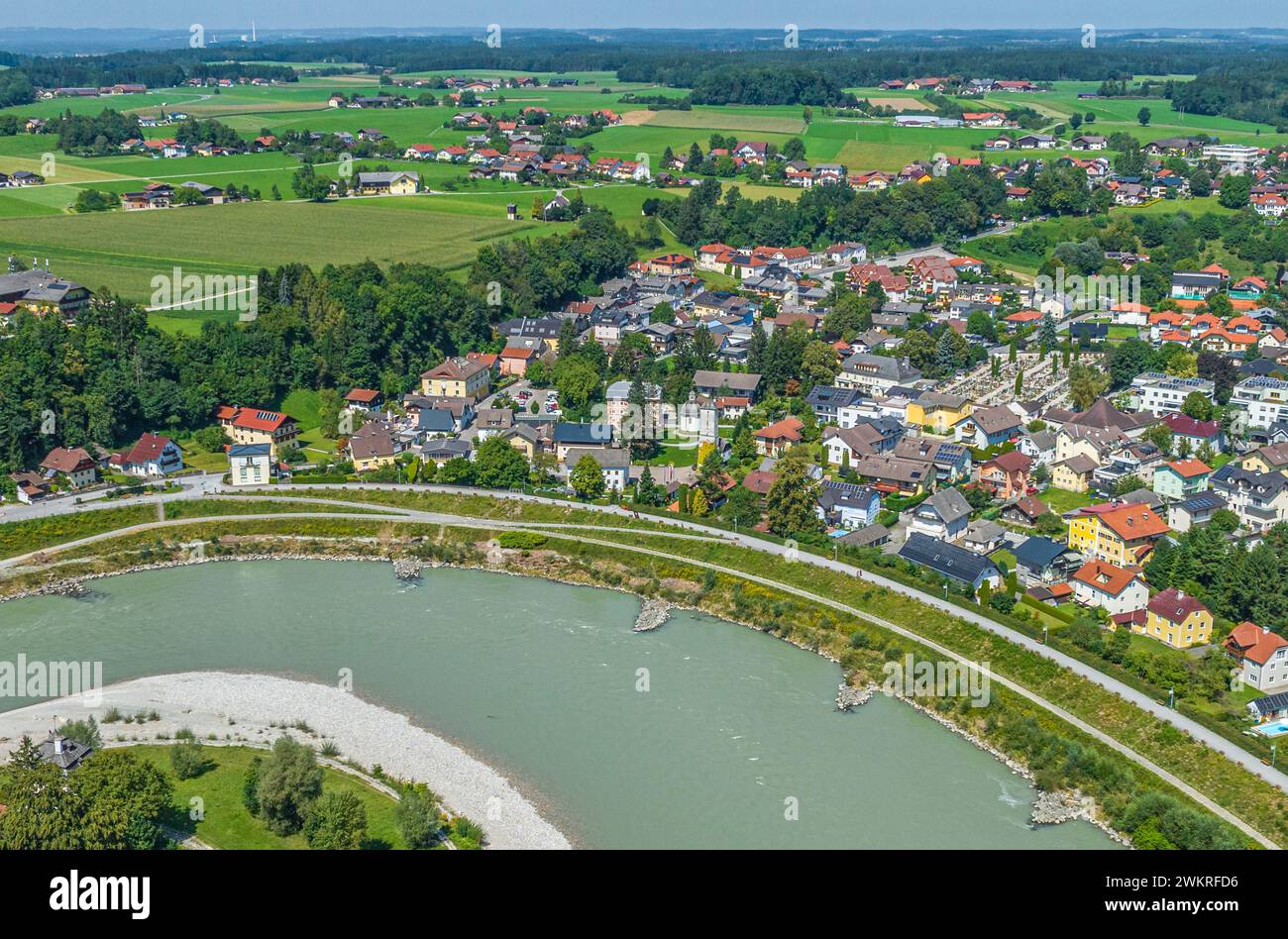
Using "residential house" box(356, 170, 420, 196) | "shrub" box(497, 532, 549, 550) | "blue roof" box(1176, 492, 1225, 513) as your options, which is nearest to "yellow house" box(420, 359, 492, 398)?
"shrub" box(497, 532, 549, 550)

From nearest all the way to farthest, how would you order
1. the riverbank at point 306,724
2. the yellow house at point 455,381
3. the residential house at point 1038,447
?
the riverbank at point 306,724 → the residential house at point 1038,447 → the yellow house at point 455,381

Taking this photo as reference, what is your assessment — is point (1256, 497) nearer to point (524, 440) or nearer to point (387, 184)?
point (524, 440)

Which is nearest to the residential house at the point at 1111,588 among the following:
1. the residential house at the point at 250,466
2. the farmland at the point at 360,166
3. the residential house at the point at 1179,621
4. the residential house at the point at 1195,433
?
the residential house at the point at 1179,621

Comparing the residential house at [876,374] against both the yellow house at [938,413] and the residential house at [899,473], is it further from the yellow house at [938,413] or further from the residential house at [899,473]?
the residential house at [899,473]

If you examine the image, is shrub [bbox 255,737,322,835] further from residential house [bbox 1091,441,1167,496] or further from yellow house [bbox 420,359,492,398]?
residential house [bbox 1091,441,1167,496]

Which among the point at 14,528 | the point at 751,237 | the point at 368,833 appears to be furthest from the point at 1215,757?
the point at 751,237

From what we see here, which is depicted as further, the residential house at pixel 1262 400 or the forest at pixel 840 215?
the forest at pixel 840 215

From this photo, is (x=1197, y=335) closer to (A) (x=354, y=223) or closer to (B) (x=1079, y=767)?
(B) (x=1079, y=767)
